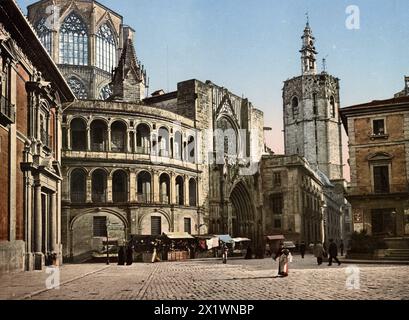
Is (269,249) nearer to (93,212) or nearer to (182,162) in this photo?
(182,162)

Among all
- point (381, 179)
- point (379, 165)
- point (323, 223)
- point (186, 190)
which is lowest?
point (323, 223)

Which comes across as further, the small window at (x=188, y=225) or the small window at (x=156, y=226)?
the small window at (x=188, y=225)

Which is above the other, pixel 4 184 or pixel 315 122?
pixel 315 122

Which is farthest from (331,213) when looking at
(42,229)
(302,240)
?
(42,229)

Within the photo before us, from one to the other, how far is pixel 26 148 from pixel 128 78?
30.9m

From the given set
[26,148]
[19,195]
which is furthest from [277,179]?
[19,195]

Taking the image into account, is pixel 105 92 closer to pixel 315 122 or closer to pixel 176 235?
pixel 176 235

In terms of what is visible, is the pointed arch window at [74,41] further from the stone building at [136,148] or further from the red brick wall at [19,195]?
the red brick wall at [19,195]

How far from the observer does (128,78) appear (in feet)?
190

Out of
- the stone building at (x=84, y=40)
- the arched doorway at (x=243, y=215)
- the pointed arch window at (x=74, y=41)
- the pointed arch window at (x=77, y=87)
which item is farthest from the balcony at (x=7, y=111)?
the arched doorway at (x=243, y=215)

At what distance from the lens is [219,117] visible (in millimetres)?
62719

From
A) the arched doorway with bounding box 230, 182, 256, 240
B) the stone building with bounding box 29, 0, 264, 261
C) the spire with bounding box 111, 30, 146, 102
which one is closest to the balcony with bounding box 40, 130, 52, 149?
the stone building with bounding box 29, 0, 264, 261

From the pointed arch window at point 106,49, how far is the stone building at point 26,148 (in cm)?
2296

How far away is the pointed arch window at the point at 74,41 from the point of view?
56.3 m
